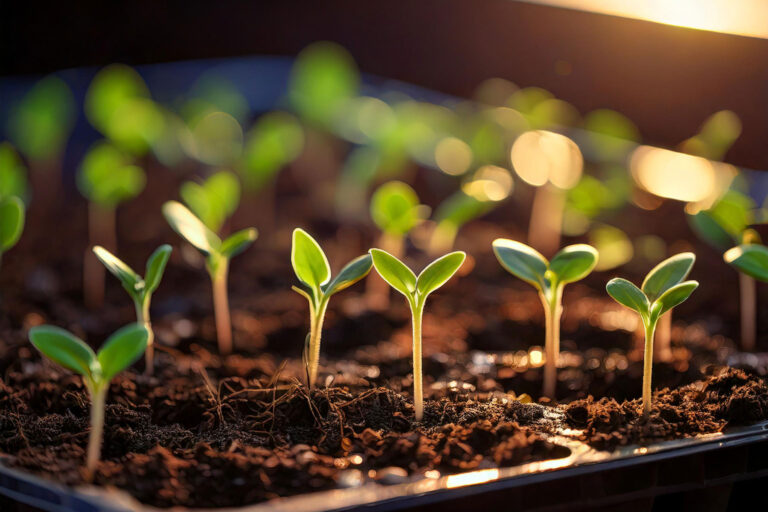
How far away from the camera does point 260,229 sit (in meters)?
2.11

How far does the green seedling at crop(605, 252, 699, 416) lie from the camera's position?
771 mm

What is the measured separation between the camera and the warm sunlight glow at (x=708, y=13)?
1.13 metres

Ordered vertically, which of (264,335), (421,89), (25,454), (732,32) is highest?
(421,89)

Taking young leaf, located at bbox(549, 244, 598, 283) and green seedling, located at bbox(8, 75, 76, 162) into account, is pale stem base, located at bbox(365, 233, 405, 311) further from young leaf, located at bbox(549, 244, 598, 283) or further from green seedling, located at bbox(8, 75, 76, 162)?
green seedling, located at bbox(8, 75, 76, 162)

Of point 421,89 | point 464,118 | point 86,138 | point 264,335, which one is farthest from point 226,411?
point 86,138

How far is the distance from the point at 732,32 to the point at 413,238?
36.9 inches

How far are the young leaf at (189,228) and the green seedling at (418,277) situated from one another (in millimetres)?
295

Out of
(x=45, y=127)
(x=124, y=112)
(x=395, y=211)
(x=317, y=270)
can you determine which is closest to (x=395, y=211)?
(x=395, y=211)

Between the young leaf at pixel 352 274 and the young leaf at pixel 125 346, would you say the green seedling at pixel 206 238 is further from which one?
the young leaf at pixel 125 346

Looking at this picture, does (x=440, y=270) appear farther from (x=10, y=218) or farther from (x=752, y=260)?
(x=10, y=218)

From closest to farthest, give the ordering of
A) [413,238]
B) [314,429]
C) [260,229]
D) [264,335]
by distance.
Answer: [314,429]
[264,335]
[413,238]
[260,229]

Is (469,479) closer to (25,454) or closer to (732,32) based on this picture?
(25,454)

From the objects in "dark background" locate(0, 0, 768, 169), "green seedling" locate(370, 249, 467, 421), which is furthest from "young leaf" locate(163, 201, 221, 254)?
"dark background" locate(0, 0, 768, 169)

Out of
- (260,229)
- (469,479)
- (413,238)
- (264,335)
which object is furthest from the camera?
(260,229)
